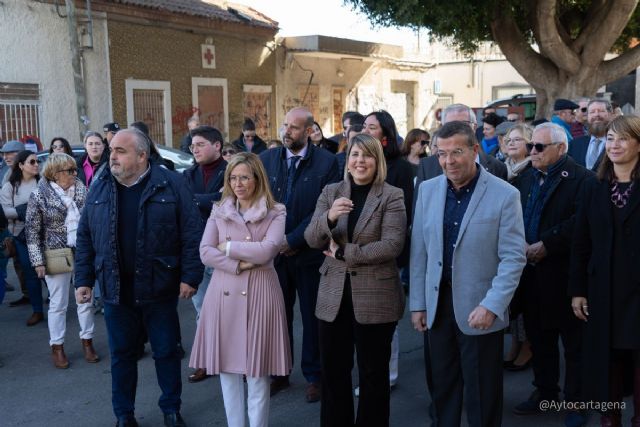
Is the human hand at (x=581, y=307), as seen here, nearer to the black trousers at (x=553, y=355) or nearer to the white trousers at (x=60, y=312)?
the black trousers at (x=553, y=355)

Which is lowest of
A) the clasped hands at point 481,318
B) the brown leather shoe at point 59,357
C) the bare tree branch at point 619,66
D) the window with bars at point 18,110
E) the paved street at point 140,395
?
the paved street at point 140,395

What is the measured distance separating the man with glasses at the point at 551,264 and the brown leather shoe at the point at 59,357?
3.87 metres

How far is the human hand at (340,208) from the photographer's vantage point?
388 cm

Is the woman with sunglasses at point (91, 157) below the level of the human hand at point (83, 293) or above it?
above

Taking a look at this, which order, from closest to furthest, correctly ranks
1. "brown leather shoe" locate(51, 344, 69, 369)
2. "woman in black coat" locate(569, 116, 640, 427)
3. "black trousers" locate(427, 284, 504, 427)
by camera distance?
"black trousers" locate(427, 284, 504, 427) < "woman in black coat" locate(569, 116, 640, 427) < "brown leather shoe" locate(51, 344, 69, 369)

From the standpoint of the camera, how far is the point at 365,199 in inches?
161

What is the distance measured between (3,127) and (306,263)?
10.8 metres

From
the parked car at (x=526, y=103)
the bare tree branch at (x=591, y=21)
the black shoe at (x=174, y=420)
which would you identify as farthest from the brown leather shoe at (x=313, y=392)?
the parked car at (x=526, y=103)

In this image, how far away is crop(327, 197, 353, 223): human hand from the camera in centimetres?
388

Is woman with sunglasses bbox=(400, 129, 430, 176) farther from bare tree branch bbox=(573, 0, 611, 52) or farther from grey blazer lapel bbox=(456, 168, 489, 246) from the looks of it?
bare tree branch bbox=(573, 0, 611, 52)

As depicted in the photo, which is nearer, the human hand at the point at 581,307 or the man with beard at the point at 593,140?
the human hand at the point at 581,307

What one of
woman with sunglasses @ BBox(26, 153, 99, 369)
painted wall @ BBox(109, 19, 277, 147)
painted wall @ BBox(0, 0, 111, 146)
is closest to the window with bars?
painted wall @ BBox(0, 0, 111, 146)

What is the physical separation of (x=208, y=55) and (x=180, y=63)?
3.70ft

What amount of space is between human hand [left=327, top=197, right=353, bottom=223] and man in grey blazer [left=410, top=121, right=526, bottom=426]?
43 centimetres
